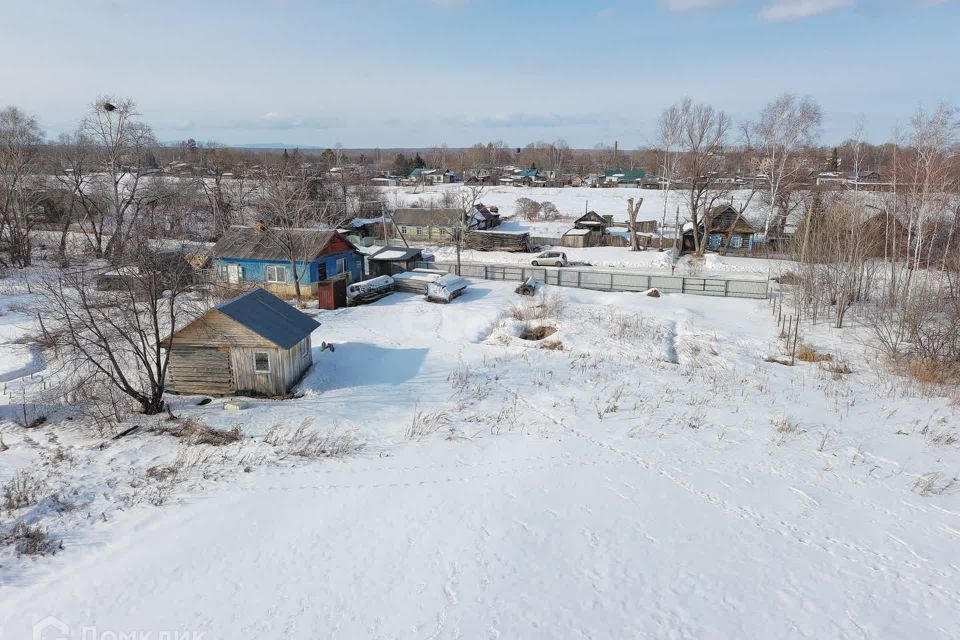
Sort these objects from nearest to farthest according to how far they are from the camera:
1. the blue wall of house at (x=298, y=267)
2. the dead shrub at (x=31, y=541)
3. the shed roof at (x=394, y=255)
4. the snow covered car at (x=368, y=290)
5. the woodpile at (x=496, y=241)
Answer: the dead shrub at (x=31, y=541)
the snow covered car at (x=368, y=290)
the blue wall of house at (x=298, y=267)
the shed roof at (x=394, y=255)
the woodpile at (x=496, y=241)

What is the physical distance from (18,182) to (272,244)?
24.7 m

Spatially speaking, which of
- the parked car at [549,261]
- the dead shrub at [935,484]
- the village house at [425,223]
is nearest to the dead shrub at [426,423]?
the dead shrub at [935,484]

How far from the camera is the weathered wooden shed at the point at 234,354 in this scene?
57.2 ft

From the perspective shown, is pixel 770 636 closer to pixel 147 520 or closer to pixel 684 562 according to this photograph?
pixel 684 562

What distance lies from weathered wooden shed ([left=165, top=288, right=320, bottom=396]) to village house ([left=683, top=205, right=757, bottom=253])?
38.2 meters

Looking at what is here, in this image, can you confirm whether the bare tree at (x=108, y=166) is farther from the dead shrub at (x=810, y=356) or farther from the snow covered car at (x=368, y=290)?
the dead shrub at (x=810, y=356)

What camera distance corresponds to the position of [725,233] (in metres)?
48.2

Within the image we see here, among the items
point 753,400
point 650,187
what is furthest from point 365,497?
point 650,187

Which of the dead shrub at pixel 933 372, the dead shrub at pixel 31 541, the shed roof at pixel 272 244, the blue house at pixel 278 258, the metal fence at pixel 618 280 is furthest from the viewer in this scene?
the metal fence at pixel 618 280

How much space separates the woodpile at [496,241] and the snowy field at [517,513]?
30034 millimetres

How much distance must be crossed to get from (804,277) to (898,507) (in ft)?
56.5

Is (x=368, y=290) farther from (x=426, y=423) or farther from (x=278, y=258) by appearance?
(x=426, y=423)

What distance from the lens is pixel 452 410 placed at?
16.5 m

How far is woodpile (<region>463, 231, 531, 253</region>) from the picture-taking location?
49.0 m
